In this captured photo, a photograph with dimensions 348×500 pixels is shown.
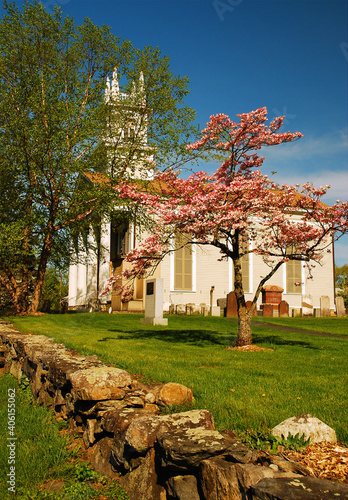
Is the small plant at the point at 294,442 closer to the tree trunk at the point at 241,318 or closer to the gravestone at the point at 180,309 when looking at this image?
the tree trunk at the point at 241,318

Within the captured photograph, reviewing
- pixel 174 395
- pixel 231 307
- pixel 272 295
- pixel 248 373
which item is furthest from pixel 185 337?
pixel 272 295

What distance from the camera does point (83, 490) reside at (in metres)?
3.68

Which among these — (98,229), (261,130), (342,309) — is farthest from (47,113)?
(342,309)

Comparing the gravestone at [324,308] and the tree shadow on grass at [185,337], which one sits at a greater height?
the gravestone at [324,308]

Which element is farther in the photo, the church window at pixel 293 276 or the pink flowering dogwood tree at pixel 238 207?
the church window at pixel 293 276

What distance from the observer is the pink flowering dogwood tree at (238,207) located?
37.1ft

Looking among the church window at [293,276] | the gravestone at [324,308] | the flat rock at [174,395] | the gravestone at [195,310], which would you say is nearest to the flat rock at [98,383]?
the flat rock at [174,395]

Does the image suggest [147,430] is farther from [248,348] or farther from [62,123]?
[62,123]

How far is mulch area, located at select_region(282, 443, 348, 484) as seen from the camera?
2936 mm

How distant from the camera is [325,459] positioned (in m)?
3.20

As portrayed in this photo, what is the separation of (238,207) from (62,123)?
1080 centimetres

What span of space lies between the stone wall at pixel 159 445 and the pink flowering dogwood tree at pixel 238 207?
21.0ft

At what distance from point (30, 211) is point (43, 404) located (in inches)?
562

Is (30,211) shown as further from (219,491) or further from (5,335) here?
(219,491)
